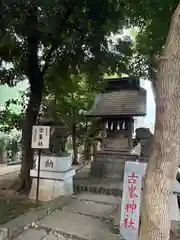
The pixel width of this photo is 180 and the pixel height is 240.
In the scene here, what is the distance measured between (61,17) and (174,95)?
473 centimetres

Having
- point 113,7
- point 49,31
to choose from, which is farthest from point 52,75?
point 113,7

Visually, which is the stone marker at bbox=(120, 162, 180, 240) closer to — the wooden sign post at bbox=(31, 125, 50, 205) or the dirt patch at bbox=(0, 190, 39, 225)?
the wooden sign post at bbox=(31, 125, 50, 205)

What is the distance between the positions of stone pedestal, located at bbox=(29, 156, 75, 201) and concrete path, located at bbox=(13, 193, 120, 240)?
0.66 m

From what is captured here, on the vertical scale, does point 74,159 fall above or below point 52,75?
below

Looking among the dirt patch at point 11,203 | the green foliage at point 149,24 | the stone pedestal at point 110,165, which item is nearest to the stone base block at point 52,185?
the dirt patch at point 11,203

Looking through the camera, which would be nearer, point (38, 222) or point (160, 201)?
point (160, 201)

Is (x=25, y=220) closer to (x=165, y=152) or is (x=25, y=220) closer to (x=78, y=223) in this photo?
(x=78, y=223)

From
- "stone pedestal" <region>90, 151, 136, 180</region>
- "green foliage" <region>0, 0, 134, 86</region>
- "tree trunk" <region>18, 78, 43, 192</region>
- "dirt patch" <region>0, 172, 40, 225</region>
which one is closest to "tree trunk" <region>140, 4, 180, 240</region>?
"dirt patch" <region>0, 172, 40, 225</region>

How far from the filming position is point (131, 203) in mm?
3123

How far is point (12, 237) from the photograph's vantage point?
3.46 meters

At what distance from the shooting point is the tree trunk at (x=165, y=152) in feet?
7.83

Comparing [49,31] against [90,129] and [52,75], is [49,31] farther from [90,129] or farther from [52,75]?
[90,129]

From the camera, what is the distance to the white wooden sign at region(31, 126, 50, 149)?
17.1ft

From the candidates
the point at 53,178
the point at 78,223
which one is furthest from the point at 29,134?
the point at 78,223
